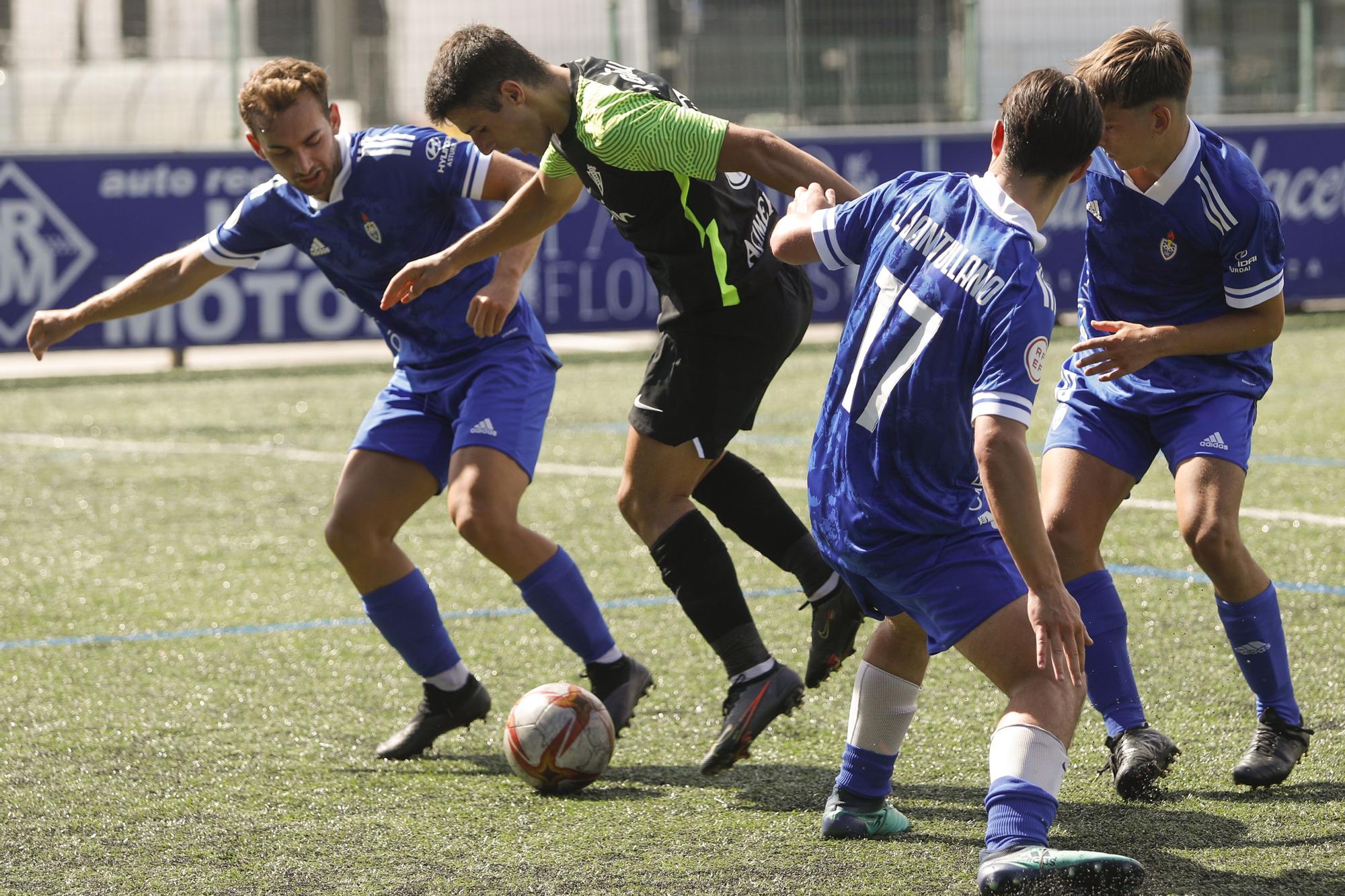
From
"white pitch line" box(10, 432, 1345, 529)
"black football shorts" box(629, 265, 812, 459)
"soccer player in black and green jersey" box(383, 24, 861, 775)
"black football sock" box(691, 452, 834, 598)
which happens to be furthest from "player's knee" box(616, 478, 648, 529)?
"white pitch line" box(10, 432, 1345, 529)

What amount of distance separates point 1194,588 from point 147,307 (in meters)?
3.55

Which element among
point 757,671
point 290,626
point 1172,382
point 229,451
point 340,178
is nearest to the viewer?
point 1172,382

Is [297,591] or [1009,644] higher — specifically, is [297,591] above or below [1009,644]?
below

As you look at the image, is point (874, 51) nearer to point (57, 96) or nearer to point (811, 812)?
point (57, 96)

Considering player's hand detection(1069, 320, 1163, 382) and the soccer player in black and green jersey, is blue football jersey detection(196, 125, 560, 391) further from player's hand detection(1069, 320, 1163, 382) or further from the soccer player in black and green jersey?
player's hand detection(1069, 320, 1163, 382)

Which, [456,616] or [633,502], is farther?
[456,616]

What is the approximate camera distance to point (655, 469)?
4207 mm

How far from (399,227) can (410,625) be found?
1070 mm

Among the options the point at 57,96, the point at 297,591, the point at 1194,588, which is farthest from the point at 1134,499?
the point at 57,96

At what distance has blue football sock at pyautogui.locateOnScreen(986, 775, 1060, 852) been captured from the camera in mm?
2963

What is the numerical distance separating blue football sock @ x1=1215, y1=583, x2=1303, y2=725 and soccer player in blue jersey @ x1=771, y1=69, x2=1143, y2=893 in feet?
3.12

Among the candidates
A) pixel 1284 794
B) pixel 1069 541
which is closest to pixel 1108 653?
pixel 1069 541

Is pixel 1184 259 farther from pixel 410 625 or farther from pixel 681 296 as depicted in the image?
pixel 410 625

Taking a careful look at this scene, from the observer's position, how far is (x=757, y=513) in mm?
4457
